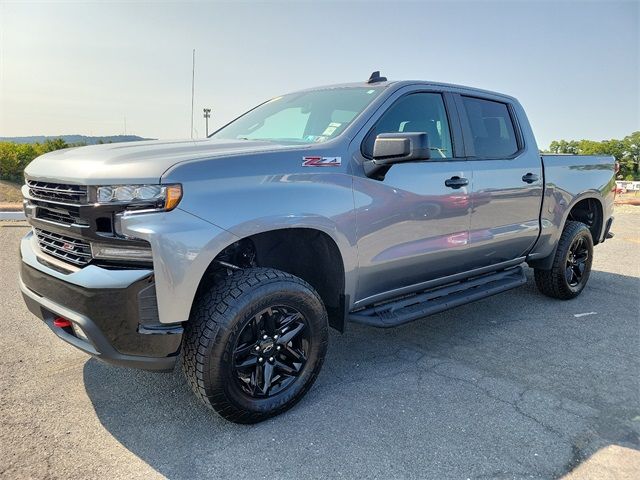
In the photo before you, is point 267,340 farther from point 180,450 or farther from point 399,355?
point 399,355

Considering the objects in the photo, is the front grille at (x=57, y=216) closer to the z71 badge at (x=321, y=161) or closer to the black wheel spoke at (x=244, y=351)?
the black wheel spoke at (x=244, y=351)

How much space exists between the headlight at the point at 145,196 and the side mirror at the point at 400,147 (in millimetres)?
1259

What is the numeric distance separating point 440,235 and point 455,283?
69cm

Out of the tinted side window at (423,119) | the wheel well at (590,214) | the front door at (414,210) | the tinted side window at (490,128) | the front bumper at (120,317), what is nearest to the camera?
the front bumper at (120,317)

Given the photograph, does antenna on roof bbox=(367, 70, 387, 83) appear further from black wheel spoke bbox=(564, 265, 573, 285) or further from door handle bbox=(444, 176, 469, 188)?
black wheel spoke bbox=(564, 265, 573, 285)

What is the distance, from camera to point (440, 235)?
351 centimetres

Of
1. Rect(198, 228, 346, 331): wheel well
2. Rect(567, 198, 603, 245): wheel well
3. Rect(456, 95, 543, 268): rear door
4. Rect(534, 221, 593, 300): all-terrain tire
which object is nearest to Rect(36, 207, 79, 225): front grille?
Rect(198, 228, 346, 331): wheel well

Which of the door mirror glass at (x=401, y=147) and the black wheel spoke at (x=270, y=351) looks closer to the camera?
the black wheel spoke at (x=270, y=351)

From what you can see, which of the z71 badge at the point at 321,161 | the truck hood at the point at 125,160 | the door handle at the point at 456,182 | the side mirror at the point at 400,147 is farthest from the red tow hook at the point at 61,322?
the door handle at the point at 456,182

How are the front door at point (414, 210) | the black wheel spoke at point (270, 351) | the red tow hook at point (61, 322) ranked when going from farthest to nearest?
the front door at point (414, 210)
the black wheel spoke at point (270, 351)
the red tow hook at point (61, 322)

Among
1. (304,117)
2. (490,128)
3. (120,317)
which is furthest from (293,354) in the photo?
(490,128)

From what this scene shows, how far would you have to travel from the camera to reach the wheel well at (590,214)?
5.30 m

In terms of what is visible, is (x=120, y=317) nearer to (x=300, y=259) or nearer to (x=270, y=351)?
(x=270, y=351)

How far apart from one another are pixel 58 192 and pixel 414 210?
2.15 metres
